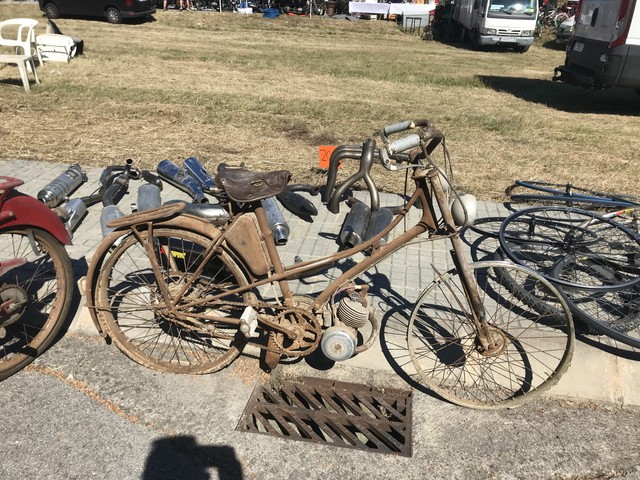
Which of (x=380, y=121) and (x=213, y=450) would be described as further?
(x=380, y=121)

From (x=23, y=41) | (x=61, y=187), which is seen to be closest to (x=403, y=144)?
(x=61, y=187)

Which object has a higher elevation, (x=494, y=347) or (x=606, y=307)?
(x=494, y=347)

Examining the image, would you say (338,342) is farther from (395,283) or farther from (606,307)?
(606,307)

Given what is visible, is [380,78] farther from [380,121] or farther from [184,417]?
[184,417]

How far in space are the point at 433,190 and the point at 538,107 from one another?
393 inches

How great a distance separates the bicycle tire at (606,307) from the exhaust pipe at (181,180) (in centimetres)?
380

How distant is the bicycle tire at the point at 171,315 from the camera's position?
10.9ft

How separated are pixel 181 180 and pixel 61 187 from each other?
1305 millimetres

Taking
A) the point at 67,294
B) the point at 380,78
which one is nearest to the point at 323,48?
the point at 380,78

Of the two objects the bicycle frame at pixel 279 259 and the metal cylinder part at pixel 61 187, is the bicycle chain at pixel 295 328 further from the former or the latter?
the metal cylinder part at pixel 61 187

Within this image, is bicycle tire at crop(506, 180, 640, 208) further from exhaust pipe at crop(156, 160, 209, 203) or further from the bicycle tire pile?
exhaust pipe at crop(156, 160, 209, 203)

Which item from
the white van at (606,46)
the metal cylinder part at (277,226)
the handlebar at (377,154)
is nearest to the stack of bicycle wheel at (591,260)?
the handlebar at (377,154)

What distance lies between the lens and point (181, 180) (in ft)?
20.3

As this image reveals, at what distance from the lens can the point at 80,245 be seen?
Result: 5.02 meters
